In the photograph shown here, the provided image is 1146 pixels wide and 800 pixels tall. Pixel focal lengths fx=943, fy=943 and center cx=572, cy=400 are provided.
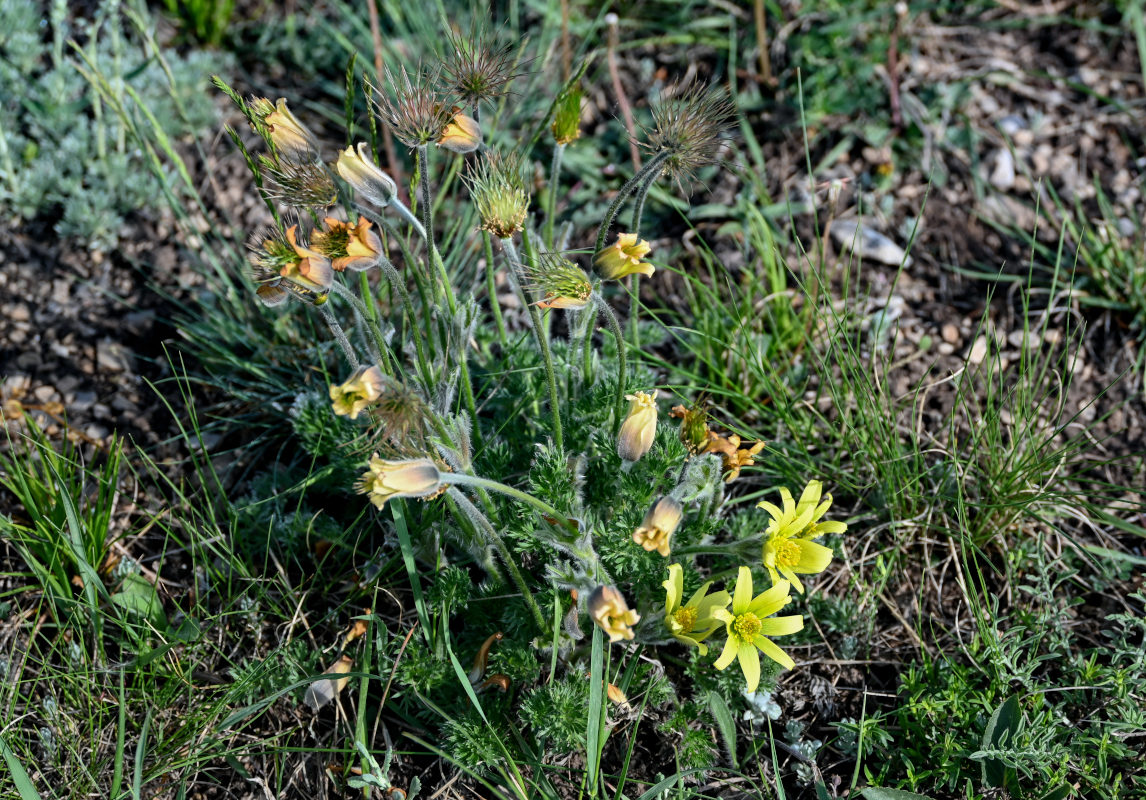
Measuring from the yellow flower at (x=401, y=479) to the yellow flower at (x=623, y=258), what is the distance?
0.57 meters

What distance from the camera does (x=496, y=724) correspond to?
7.51 ft

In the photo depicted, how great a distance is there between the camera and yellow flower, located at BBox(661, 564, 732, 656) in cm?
205

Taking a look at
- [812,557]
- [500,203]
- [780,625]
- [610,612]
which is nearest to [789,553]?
[812,557]

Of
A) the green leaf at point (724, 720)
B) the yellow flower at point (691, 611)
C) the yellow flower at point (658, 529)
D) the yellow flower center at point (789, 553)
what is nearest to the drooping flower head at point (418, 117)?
the yellow flower at point (658, 529)

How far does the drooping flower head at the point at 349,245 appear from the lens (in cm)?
194

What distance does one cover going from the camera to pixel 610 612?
1.82 meters

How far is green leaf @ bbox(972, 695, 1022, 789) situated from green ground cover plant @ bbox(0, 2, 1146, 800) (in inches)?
0.5

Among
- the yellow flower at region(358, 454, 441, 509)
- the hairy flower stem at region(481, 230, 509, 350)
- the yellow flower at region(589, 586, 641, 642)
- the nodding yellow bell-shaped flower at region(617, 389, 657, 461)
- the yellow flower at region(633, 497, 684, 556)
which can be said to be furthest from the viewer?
the hairy flower stem at region(481, 230, 509, 350)

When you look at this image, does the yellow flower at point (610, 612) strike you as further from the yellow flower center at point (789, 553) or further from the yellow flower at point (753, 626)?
the yellow flower center at point (789, 553)

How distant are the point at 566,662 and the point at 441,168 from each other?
213 cm

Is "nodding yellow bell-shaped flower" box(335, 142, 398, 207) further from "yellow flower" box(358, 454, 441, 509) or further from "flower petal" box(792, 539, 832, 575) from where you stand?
"flower petal" box(792, 539, 832, 575)

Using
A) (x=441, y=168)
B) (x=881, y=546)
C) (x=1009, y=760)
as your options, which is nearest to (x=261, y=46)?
(x=441, y=168)

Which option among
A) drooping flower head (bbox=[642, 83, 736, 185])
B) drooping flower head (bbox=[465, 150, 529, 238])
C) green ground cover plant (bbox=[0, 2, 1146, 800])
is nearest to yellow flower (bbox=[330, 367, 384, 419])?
green ground cover plant (bbox=[0, 2, 1146, 800])

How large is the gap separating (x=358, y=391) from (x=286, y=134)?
0.71 meters
